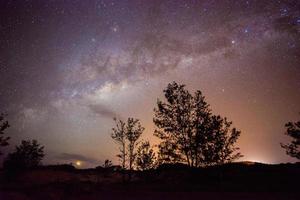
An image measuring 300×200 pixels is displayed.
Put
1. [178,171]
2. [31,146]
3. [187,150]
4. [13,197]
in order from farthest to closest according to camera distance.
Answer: [31,146] < [178,171] < [187,150] < [13,197]

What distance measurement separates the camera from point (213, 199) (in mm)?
16859

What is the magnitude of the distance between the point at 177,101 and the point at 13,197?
26098 millimetres

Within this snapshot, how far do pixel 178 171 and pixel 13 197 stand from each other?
40277 millimetres

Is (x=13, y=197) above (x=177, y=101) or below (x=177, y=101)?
below

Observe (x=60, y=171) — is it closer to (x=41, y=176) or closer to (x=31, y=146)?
(x=41, y=176)

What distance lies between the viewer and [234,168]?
48562 mm

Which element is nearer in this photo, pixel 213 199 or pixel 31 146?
pixel 213 199

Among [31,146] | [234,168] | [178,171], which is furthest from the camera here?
[31,146]

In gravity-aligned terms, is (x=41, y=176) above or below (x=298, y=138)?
below

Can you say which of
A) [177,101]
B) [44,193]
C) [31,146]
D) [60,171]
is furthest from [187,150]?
[31,146]

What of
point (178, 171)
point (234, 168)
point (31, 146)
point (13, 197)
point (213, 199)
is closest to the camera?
point (13, 197)

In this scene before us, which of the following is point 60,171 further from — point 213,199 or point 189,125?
point 213,199

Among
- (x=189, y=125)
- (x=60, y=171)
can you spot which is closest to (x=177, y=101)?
(x=189, y=125)

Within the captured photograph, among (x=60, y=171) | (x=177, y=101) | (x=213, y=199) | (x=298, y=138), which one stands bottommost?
(x=213, y=199)
